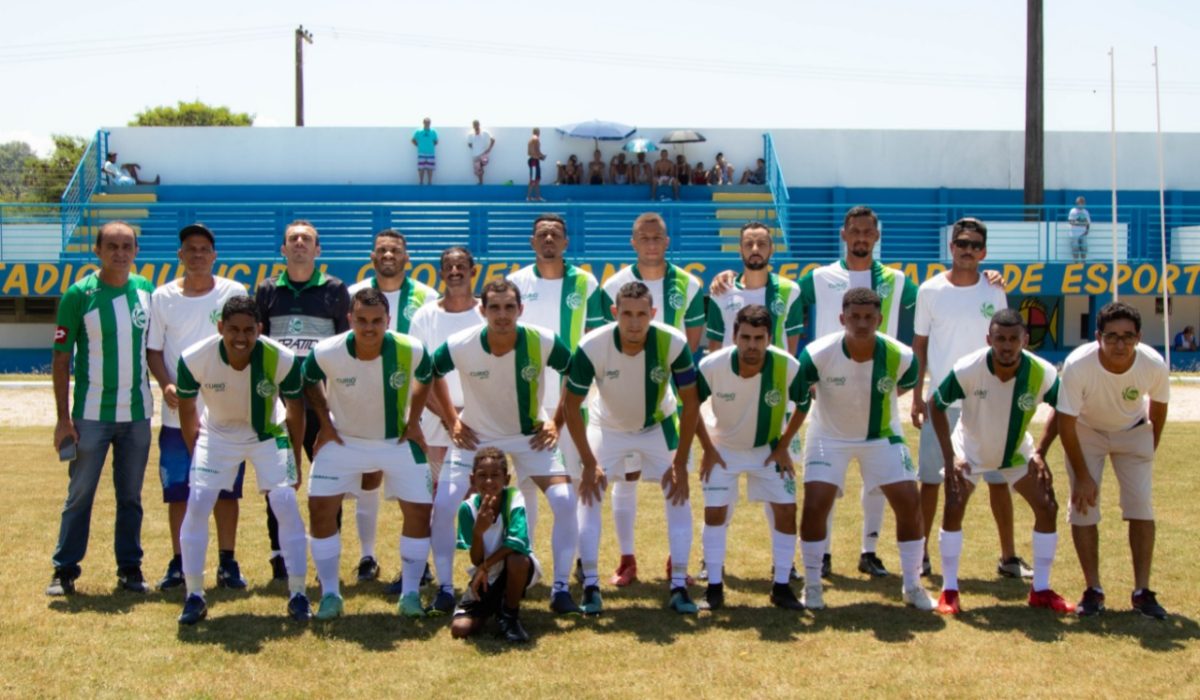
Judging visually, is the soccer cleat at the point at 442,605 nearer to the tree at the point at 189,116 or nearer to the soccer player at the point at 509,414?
the soccer player at the point at 509,414

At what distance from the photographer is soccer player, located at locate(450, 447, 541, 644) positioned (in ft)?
20.9

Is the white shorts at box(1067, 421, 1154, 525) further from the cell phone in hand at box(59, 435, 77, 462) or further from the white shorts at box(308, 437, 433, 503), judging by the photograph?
the cell phone in hand at box(59, 435, 77, 462)

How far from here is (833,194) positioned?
3162 centimetres

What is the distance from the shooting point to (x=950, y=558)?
6961 mm

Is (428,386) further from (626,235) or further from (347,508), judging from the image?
(626,235)

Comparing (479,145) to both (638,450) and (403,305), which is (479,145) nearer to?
(403,305)

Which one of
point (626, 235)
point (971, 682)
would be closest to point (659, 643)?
point (971, 682)

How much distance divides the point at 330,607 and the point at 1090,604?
4.24 m

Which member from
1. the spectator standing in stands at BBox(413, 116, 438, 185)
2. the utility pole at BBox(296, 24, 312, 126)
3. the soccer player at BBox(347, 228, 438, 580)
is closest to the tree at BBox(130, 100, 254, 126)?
the utility pole at BBox(296, 24, 312, 126)

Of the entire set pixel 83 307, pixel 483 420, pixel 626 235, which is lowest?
pixel 483 420

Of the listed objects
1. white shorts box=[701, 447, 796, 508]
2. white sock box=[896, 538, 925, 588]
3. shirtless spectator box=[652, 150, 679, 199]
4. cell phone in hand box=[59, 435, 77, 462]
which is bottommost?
white sock box=[896, 538, 925, 588]

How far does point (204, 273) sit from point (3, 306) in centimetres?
2226

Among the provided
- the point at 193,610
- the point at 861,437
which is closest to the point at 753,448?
the point at 861,437

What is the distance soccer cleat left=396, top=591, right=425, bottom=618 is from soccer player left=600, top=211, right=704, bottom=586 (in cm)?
153
